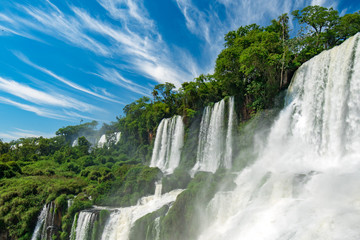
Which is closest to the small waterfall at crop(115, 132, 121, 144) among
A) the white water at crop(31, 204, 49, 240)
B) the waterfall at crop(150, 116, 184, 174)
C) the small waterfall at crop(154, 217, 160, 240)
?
the waterfall at crop(150, 116, 184, 174)

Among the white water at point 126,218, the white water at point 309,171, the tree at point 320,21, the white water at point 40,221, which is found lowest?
the white water at point 40,221

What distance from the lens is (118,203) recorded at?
16.3 metres

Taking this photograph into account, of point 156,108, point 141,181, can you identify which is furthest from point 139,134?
point 141,181

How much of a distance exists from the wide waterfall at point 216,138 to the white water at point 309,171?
142 inches

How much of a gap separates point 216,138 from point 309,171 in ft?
33.3

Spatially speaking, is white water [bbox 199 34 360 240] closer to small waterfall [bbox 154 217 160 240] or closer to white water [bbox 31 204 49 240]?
small waterfall [bbox 154 217 160 240]

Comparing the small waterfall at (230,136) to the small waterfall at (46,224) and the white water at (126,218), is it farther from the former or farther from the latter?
the small waterfall at (46,224)

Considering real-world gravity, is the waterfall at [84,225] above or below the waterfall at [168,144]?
below

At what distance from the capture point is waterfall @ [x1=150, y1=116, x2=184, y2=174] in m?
24.0

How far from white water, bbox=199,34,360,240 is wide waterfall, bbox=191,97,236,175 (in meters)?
3.61

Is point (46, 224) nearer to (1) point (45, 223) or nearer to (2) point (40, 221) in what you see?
(1) point (45, 223)

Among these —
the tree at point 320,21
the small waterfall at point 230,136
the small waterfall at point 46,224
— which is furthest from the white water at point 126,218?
the tree at point 320,21

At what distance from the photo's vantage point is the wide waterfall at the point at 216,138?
18.2m

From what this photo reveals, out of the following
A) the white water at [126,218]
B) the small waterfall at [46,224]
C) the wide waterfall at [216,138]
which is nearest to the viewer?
the white water at [126,218]
